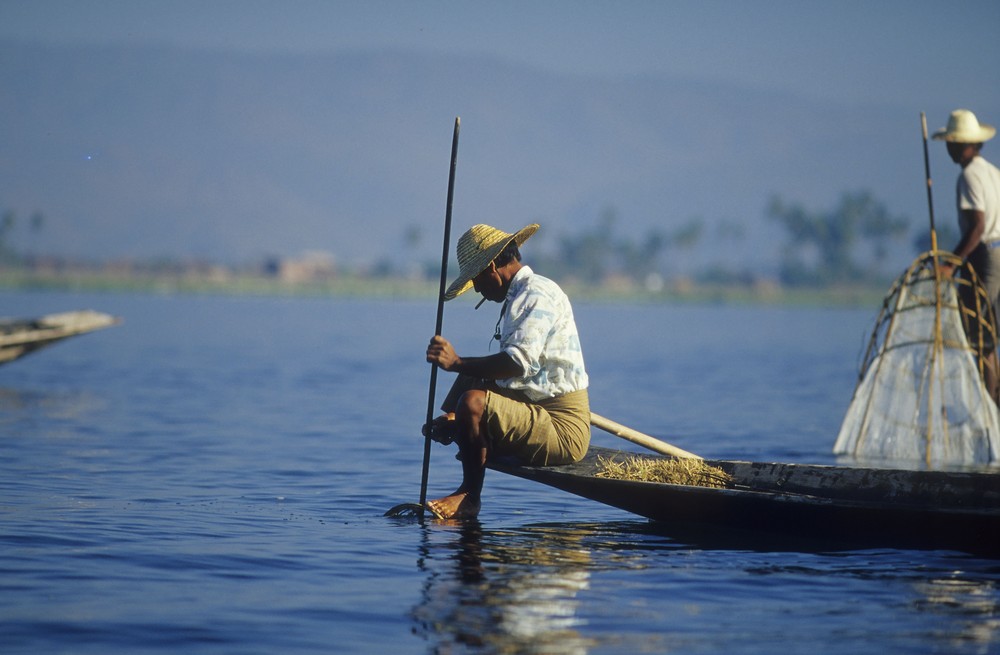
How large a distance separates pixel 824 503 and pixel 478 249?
7.81 feet

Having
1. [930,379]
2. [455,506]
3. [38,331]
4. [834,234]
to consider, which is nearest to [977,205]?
[930,379]

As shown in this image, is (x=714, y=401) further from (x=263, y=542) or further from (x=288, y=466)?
(x=263, y=542)

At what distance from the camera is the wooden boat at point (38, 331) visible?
16.0 m

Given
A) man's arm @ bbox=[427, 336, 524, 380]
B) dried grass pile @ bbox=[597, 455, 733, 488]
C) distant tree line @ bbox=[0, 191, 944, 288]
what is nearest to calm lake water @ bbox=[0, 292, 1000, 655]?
dried grass pile @ bbox=[597, 455, 733, 488]

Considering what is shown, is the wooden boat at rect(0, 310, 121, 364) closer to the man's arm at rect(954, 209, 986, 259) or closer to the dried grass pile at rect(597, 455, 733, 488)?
the dried grass pile at rect(597, 455, 733, 488)

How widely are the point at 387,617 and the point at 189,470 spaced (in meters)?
5.28

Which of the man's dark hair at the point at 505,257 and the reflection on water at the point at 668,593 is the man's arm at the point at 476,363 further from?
the reflection on water at the point at 668,593

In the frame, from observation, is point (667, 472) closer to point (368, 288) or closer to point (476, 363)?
point (476, 363)

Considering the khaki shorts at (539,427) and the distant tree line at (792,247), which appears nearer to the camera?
the khaki shorts at (539,427)

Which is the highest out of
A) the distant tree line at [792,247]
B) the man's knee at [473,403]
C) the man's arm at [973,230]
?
the distant tree line at [792,247]

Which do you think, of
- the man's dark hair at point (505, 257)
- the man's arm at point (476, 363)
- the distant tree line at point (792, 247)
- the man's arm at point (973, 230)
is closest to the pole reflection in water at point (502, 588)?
the man's arm at point (476, 363)

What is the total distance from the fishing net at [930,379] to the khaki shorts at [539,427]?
4299 mm

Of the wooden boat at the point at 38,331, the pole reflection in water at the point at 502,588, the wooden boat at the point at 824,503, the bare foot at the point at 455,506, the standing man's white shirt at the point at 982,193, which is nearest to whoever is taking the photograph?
the pole reflection in water at the point at 502,588

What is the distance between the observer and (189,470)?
10.8 m
